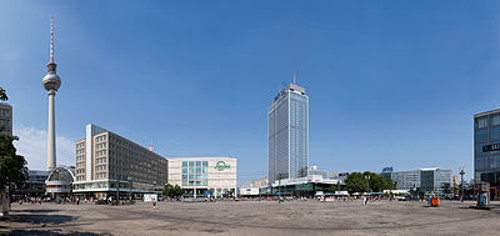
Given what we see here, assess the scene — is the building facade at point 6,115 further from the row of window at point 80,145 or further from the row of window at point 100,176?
the row of window at point 100,176

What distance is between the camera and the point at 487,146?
85875 mm

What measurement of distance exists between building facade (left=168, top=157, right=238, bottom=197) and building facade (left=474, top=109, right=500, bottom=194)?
107308mm

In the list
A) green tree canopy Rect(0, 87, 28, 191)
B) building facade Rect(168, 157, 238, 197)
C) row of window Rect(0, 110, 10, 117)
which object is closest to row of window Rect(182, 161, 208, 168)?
building facade Rect(168, 157, 238, 197)

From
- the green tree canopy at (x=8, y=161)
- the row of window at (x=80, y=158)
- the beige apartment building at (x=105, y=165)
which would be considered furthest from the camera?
the row of window at (x=80, y=158)

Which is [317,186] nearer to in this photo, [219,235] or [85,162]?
[85,162]

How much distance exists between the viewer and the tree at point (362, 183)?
407 feet

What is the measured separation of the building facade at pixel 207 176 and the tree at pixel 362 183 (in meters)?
61.5

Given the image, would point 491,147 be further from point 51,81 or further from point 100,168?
point 51,81

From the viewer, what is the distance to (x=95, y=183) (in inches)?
4218

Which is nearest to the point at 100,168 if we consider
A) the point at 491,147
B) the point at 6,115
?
the point at 6,115

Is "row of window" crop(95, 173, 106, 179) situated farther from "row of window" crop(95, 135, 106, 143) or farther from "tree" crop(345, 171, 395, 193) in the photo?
"tree" crop(345, 171, 395, 193)

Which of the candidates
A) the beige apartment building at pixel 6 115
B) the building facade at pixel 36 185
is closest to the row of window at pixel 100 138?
the beige apartment building at pixel 6 115

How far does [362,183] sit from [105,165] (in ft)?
299

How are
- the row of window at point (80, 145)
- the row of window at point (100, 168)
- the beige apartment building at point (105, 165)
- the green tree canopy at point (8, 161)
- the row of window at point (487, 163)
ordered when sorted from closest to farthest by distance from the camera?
the green tree canopy at point (8, 161)
the row of window at point (487, 163)
the beige apartment building at point (105, 165)
the row of window at point (100, 168)
the row of window at point (80, 145)
